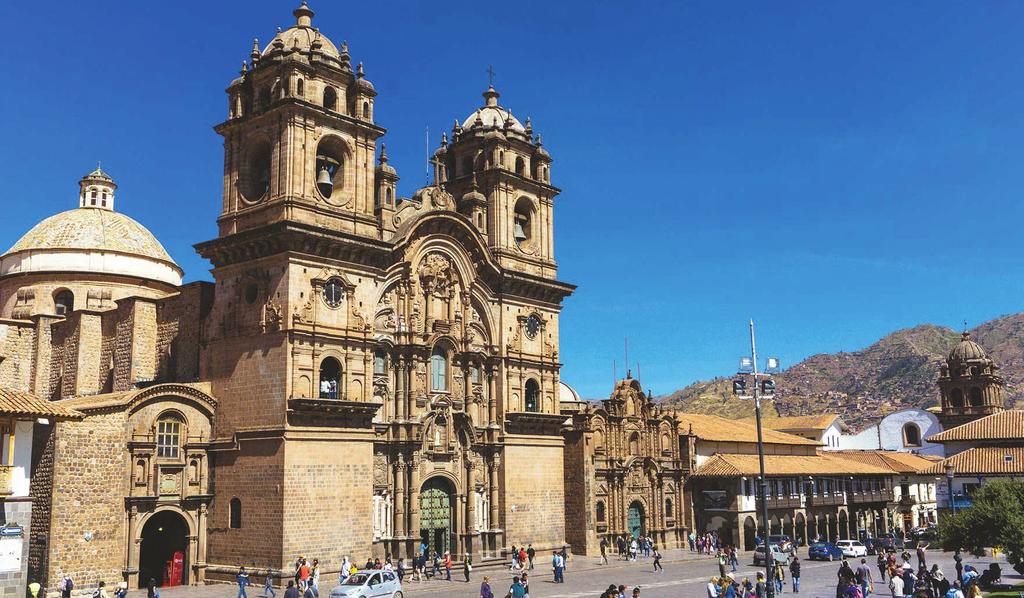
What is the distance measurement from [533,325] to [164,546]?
71.8ft

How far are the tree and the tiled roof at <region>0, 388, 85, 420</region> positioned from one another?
1244 inches

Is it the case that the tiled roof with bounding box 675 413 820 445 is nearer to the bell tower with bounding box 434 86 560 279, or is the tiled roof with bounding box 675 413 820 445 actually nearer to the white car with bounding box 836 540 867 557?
the white car with bounding box 836 540 867 557

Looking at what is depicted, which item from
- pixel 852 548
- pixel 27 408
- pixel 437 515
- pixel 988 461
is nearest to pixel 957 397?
pixel 988 461

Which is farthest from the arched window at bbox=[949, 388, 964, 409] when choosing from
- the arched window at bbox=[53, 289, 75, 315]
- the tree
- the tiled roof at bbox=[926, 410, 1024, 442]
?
the arched window at bbox=[53, 289, 75, 315]

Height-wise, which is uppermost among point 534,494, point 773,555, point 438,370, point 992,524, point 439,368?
point 439,368

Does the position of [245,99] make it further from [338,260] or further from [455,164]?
[455,164]

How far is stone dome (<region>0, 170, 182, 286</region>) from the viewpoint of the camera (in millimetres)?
53312

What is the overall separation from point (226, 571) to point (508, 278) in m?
20.2

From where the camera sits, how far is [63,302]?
53656 millimetres

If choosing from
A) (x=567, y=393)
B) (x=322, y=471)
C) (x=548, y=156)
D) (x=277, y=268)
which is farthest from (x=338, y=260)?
(x=567, y=393)

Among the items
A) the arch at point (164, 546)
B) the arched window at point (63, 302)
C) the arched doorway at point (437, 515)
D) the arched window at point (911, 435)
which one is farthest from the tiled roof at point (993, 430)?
the arched window at point (63, 302)

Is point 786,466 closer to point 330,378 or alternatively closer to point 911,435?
point 330,378

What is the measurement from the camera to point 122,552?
37.5m

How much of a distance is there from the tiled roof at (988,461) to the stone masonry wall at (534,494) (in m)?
25.4
